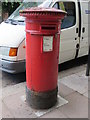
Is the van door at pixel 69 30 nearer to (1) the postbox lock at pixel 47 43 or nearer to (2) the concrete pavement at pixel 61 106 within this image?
(2) the concrete pavement at pixel 61 106

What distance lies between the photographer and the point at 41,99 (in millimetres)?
2510

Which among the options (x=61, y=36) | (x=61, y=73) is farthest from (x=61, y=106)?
(x=61, y=36)

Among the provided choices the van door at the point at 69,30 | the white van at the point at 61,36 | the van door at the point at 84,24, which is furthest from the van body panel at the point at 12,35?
the van door at the point at 84,24

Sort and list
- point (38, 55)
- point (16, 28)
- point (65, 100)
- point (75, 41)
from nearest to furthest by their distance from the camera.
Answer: point (38, 55), point (65, 100), point (16, 28), point (75, 41)

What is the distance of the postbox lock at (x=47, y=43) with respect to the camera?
2.21 meters

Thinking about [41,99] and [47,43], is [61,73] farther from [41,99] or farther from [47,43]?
[47,43]

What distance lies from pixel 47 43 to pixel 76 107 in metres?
1.27

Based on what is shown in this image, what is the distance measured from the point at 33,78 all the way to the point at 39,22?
2.99 ft

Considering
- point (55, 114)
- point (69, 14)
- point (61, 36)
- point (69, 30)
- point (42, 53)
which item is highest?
point (69, 14)

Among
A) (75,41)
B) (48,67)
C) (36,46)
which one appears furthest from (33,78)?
(75,41)

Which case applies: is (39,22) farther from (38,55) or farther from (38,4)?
(38,4)

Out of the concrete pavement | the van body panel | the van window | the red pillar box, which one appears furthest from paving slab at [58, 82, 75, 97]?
the van window

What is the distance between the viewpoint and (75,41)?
4.18 m

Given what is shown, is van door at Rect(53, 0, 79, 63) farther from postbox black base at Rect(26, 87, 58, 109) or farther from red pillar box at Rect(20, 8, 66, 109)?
postbox black base at Rect(26, 87, 58, 109)
